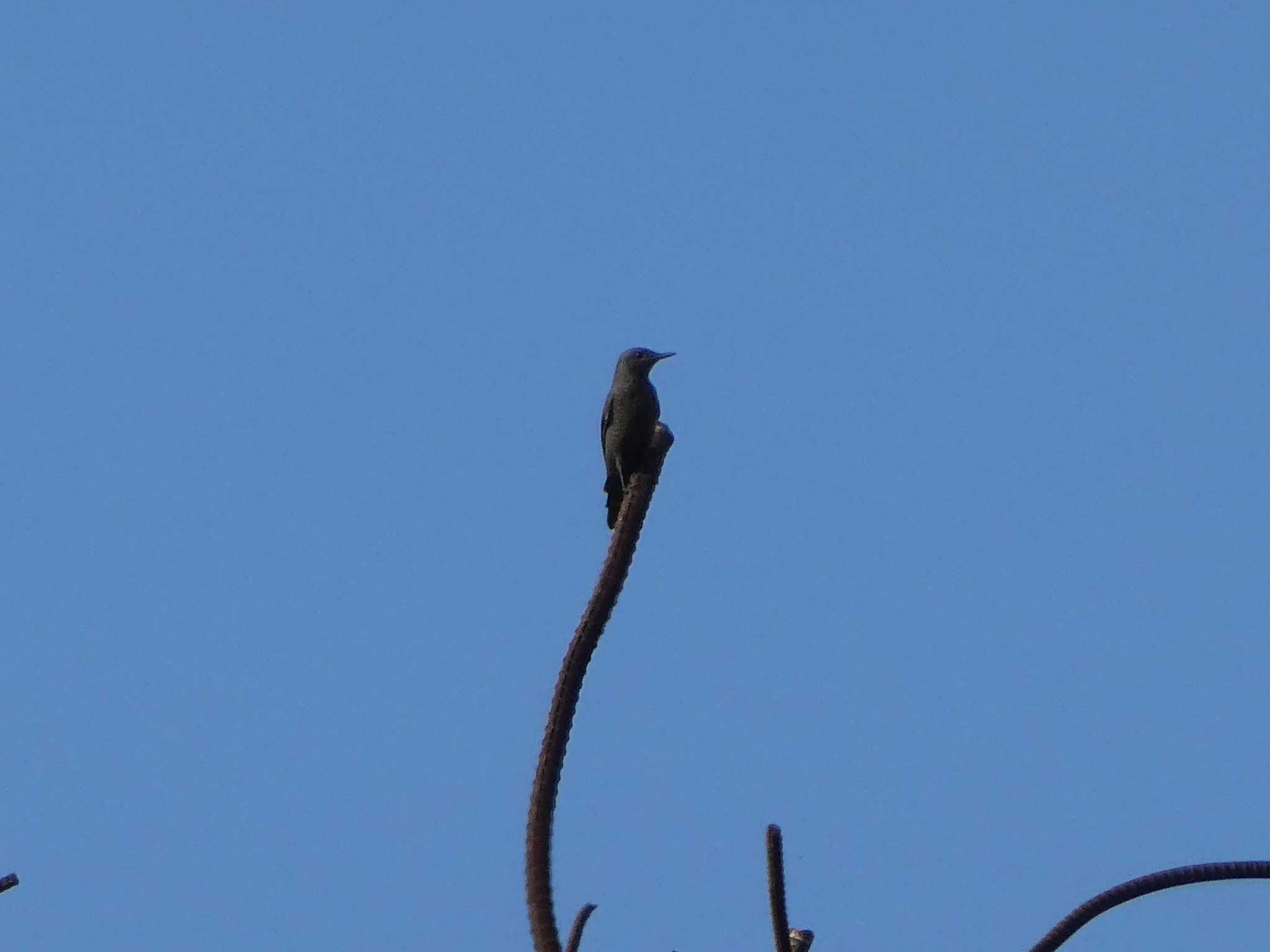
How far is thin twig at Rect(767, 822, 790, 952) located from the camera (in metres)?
4.32

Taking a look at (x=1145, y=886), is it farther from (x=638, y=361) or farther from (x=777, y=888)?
(x=638, y=361)

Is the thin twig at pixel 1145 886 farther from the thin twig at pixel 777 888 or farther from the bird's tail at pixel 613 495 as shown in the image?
the bird's tail at pixel 613 495

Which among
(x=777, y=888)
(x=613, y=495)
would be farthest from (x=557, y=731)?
(x=613, y=495)

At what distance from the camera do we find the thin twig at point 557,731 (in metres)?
3.85

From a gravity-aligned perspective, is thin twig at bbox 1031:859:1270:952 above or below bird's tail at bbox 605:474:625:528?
below

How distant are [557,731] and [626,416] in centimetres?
405

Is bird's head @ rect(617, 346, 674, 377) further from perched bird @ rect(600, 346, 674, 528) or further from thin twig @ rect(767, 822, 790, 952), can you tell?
thin twig @ rect(767, 822, 790, 952)

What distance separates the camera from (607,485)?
7.99m

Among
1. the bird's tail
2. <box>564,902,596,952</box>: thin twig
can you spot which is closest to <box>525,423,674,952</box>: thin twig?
<box>564,902,596,952</box>: thin twig

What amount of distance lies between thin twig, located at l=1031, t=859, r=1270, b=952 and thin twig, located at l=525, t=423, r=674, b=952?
1251 mm

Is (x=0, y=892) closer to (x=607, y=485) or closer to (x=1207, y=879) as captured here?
(x=1207, y=879)

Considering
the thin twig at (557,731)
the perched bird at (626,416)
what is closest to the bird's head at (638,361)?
the perched bird at (626,416)

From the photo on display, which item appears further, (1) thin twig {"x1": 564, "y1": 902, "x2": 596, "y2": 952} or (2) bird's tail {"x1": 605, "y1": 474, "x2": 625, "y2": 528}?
(2) bird's tail {"x1": 605, "y1": 474, "x2": 625, "y2": 528}

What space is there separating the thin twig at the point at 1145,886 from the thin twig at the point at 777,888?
60cm
